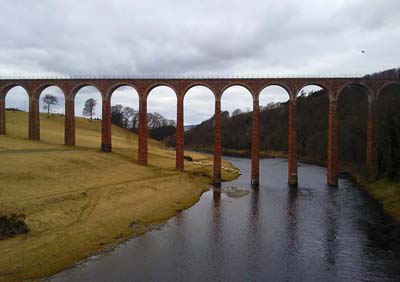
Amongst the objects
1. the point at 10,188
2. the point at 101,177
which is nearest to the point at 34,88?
the point at 101,177

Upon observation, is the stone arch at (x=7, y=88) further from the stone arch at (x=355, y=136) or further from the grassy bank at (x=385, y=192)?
the grassy bank at (x=385, y=192)

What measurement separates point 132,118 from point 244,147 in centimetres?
6279

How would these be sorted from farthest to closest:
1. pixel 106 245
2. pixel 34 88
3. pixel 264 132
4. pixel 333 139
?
pixel 264 132 → pixel 34 88 → pixel 333 139 → pixel 106 245

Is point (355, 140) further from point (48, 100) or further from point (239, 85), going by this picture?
point (48, 100)

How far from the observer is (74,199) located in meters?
32.3

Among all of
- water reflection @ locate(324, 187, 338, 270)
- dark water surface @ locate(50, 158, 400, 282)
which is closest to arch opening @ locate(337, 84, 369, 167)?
water reflection @ locate(324, 187, 338, 270)

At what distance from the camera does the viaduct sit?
52.4 meters

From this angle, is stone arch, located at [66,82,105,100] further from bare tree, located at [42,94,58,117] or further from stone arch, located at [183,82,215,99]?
bare tree, located at [42,94,58,117]

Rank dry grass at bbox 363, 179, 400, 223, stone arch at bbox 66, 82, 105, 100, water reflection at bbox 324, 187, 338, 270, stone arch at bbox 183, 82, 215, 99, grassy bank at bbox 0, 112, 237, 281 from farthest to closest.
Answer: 1. stone arch at bbox 66, 82, 105, 100
2. stone arch at bbox 183, 82, 215, 99
3. dry grass at bbox 363, 179, 400, 223
4. water reflection at bbox 324, 187, 338, 270
5. grassy bank at bbox 0, 112, 237, 281

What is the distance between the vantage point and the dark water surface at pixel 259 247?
2042cm

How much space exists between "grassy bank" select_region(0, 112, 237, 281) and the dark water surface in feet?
6.14

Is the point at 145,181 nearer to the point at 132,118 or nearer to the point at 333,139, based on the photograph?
the point at 333,139

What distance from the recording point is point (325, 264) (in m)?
22.4

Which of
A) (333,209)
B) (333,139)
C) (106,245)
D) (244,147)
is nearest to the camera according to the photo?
(106,245)
